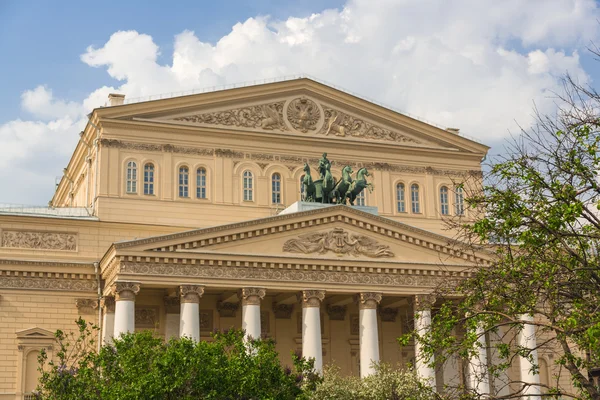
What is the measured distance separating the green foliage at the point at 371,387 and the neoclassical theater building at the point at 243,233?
6.17 ft

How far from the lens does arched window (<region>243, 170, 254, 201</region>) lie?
51625mm

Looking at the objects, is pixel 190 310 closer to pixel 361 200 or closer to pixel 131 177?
pixel 131 177

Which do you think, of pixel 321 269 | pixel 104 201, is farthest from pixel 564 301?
pixel 104 201

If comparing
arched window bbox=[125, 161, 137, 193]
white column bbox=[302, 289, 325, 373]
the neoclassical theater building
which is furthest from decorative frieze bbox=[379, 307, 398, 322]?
arched window bbox=[125, 161, 137, 193]

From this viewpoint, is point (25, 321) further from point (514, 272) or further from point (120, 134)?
point (514, 272)

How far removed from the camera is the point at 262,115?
173 feet

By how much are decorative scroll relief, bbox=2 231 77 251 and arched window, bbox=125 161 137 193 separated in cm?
436

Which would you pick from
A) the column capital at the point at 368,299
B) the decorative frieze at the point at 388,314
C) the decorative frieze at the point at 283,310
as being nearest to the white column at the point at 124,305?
the decorative frieze at the point at 283,310

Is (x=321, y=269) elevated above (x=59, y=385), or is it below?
above

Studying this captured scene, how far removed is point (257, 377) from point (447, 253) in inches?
674

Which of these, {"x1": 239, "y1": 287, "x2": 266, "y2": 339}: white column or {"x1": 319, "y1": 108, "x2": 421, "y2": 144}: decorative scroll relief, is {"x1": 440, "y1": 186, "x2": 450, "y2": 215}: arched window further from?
{"x1": 239, "y1": 287, "x2": 266, "y2": 339}: white column

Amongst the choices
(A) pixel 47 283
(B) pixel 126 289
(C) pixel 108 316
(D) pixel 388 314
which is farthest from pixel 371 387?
(A) pixel 47 283

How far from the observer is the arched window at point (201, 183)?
50.8 metres

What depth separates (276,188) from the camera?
52281mm
